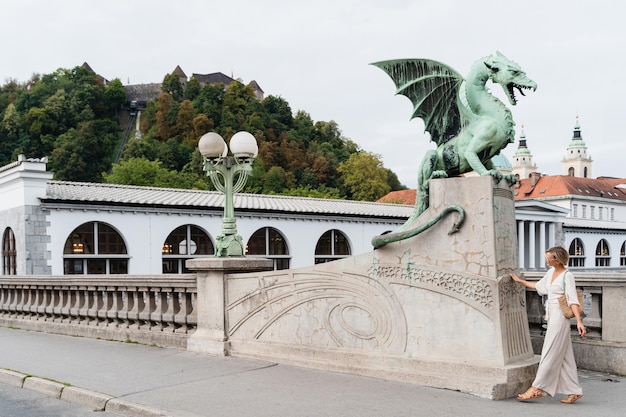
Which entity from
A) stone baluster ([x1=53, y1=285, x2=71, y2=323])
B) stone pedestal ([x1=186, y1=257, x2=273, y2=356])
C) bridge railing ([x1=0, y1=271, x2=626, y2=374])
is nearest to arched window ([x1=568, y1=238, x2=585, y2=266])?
bridge railing ([x1=0, y1=271, x2=626, y2=374])

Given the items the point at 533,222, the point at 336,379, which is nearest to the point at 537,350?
the point at 336,379

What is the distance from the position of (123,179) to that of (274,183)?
19.1 m

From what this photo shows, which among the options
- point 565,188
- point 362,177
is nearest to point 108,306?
point 362,177

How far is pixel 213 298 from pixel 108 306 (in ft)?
11.1

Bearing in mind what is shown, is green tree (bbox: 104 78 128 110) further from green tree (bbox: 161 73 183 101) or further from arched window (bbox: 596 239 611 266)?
arched window (bbox: 596 239 611 266)

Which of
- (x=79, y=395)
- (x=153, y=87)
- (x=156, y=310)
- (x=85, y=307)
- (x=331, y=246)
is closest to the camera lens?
(x=79, y=395)

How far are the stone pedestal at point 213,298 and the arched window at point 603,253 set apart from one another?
5740 cm

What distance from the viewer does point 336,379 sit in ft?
24.1

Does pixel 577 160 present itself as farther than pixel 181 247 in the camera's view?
Yes

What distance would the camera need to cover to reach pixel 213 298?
30.5ft

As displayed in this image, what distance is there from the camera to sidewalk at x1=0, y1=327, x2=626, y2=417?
5977 millimetres

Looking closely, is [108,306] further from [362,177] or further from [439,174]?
[362,177]

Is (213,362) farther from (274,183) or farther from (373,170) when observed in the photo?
(373,170)

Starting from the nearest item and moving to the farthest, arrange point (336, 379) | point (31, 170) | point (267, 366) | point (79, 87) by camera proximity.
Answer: point (336, 379)
point (267, 366)
point (31, 170)
point (79, 87)
